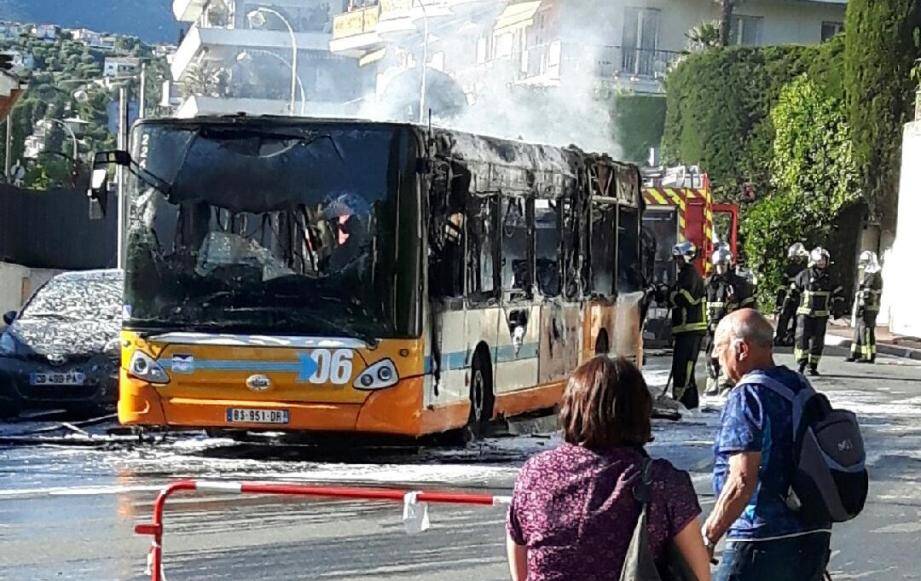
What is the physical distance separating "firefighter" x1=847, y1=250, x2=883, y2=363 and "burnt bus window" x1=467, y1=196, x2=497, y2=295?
1407cm

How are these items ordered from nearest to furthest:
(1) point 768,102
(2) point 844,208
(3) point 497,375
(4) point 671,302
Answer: (3) point 497,375
(4) point 671,302
(2) point 844,208
(1) point 768,102

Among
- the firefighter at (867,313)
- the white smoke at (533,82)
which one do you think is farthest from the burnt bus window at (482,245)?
the white smoke at (533,82)

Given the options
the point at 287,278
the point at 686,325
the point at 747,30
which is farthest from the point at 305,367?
the point at 747,30

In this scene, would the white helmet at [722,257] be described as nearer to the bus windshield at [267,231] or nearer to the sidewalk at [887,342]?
the bus windshield at [267,231]

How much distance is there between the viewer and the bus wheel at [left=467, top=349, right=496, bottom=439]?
16359mm

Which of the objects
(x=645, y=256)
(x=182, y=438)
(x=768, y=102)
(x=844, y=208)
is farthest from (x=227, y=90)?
(x=182, y=438)

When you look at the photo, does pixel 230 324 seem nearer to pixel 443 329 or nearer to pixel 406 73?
pixel 443 329

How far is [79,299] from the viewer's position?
19.4 m

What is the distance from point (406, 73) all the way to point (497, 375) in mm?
24232

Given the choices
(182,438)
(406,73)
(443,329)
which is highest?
(406,73)

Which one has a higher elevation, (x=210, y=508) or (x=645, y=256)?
(x=645, y=256)

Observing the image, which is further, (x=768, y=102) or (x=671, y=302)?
(x=768, y=102)

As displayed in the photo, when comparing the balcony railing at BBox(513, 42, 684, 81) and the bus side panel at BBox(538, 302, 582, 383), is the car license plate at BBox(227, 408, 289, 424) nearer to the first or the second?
the bus side panel at BBox(538, 302, 582, 383)

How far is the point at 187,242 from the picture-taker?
1484 cm
